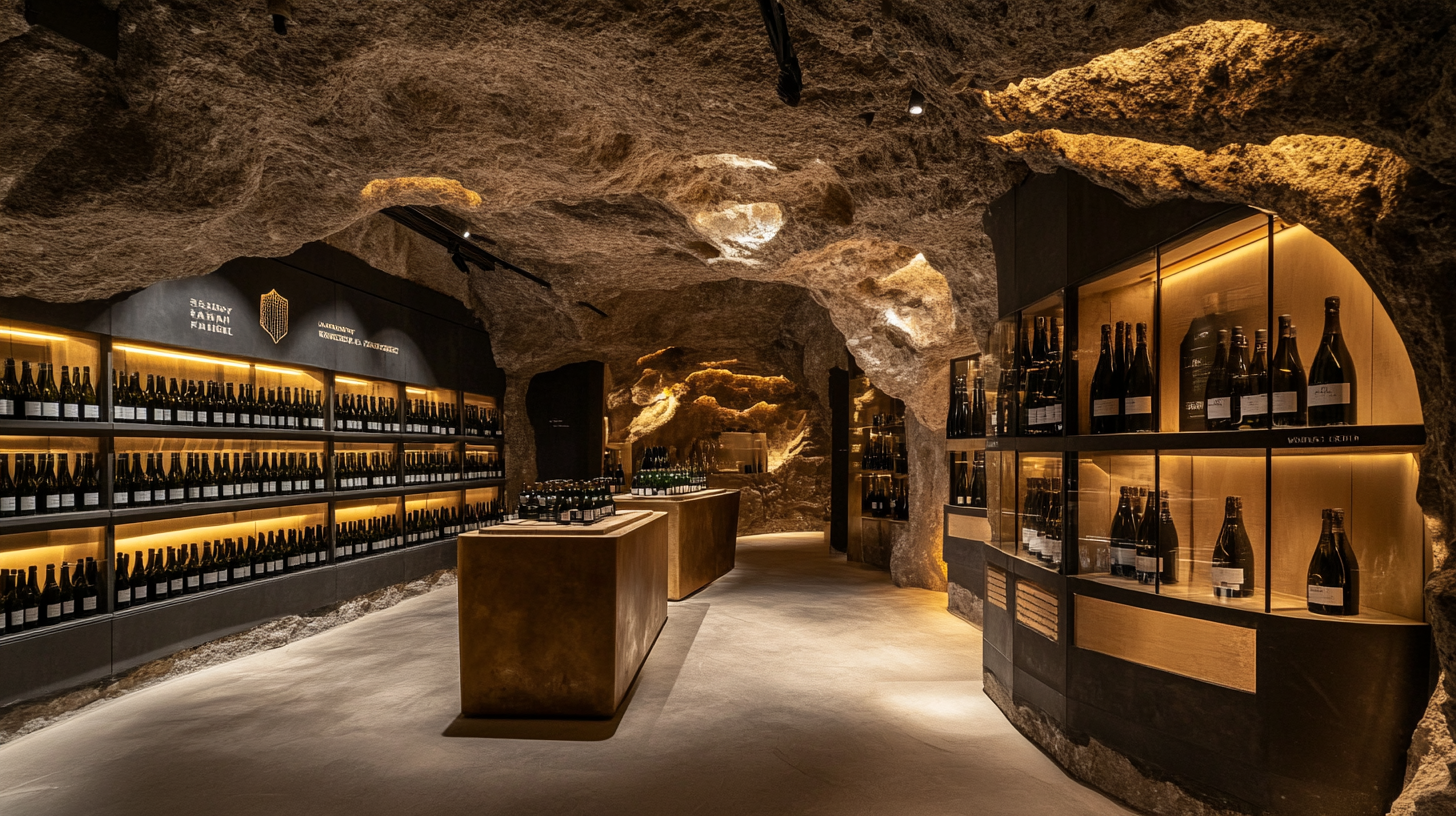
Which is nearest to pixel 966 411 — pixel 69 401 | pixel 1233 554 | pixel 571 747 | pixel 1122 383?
pixel 1122 383

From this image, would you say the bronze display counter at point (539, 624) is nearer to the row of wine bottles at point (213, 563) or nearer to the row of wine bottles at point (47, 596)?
the row of wine bottles at point (47, 596)

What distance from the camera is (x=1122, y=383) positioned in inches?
109

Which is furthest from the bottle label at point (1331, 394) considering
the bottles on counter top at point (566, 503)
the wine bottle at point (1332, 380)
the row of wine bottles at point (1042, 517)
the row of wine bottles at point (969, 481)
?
the row of wine bottles at point (969, 481)

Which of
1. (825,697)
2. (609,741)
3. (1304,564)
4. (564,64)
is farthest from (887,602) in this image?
(564,64)

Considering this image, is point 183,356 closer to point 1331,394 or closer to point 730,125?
point 730,125

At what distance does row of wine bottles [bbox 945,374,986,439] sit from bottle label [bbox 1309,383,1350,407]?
3.23 meters

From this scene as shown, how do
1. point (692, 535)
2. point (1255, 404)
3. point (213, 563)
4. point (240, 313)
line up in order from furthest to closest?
point (692, 535)
point (240, 313)
point (213, 563)
point (1255, 404)

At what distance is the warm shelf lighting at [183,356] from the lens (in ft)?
13.4

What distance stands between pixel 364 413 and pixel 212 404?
1.40 meters

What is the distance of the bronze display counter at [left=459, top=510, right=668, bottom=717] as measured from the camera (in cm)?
320

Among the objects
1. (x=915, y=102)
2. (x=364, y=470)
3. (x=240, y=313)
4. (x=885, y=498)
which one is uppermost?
(x=915, y=102)

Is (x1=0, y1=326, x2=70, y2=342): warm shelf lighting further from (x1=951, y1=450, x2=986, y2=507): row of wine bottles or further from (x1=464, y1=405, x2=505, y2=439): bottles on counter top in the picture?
(x1=951, y1=450, x2=986, y2=507): row of wine bottles

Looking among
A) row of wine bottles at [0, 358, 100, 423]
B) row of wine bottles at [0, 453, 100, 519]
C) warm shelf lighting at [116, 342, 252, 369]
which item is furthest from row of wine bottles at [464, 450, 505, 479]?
row of wine bottles at [0, 358, 100, 423]

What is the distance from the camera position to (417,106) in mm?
3156
